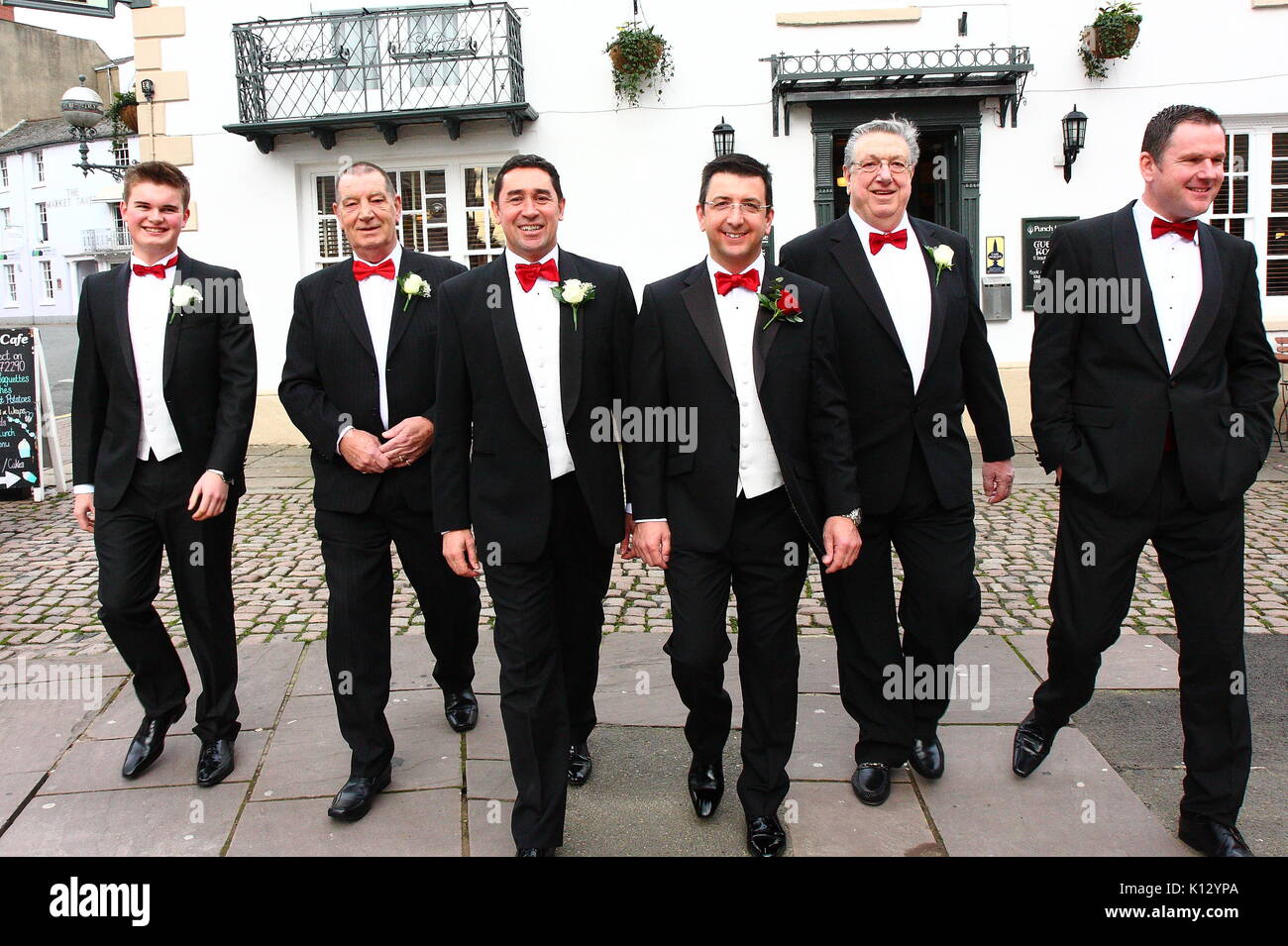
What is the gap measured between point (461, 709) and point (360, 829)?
85 cm

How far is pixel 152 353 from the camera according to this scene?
3648mm

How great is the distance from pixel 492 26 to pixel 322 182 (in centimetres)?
256

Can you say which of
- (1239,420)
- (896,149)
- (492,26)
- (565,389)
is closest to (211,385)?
(565,389)

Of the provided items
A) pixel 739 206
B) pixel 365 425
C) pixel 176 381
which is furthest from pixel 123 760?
pixel 739 206

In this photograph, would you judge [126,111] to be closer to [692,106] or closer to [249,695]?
[692,106]

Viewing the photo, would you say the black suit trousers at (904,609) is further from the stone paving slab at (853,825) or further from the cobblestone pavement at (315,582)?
the cobblestone pavement at (315,582)

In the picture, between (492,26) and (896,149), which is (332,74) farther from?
(896,149)

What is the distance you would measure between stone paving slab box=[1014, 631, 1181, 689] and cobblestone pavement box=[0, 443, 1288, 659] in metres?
0.21

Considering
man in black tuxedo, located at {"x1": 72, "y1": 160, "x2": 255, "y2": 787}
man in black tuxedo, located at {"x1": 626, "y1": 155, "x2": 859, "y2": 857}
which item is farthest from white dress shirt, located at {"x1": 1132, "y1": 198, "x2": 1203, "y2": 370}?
man in black tuxedo, located at {"x1": 72, "y1": 160, "x2": 255, "y2": 787}

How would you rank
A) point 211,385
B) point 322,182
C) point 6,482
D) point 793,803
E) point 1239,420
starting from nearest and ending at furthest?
point 1239,420 < point 793,803 < point 211,385 < point 6,482 < point 322,182

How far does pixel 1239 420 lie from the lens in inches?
121

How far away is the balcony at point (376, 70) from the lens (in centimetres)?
1045

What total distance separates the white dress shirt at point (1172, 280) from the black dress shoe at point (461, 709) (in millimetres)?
2807

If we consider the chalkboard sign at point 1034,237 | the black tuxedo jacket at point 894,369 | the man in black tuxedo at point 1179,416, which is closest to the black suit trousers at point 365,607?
the black tuxedo jacket at point 894,369
